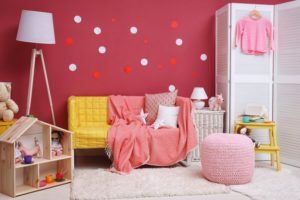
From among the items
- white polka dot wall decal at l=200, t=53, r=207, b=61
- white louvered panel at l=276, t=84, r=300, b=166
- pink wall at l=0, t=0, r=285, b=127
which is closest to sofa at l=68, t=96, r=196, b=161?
pink wall at l=0, t=0, r=285, b=127

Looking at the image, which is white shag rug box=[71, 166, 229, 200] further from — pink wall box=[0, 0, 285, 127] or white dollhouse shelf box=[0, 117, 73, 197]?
pink wall box=[0, 0, 285, 127]

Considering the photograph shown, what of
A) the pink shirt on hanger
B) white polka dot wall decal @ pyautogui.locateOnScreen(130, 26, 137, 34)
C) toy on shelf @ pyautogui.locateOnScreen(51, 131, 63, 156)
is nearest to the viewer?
toy on shelf @ pyautogui.locateOnScreen(51, 131, 63, 156)

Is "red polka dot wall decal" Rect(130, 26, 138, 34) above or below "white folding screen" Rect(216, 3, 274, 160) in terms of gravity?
above

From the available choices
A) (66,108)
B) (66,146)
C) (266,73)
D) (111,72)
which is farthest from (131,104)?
(266,73)

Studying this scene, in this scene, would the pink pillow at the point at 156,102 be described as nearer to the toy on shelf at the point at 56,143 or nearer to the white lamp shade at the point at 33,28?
the toy on shelf at the point at 56,143

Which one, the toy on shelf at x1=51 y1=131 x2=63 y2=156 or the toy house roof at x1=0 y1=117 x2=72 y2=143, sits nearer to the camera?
the toy house roof at x1=0 y1=117 x2=72 y2=143

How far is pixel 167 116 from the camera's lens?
443 cm

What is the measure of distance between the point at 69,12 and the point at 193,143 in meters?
2.08

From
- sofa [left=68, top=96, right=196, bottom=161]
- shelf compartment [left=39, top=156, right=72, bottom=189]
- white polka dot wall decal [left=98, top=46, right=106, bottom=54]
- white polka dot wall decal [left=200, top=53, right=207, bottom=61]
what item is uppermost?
white polka dot wall decal [left=98, top=46, right=106, bottom=54]

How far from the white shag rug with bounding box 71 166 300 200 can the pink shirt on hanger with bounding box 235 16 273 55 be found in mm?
1351

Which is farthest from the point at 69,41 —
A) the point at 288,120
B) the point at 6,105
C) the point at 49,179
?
the point at 288,120

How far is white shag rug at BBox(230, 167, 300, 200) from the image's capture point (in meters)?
3.31

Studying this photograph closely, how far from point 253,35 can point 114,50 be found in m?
1.62

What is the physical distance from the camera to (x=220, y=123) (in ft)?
15.2
